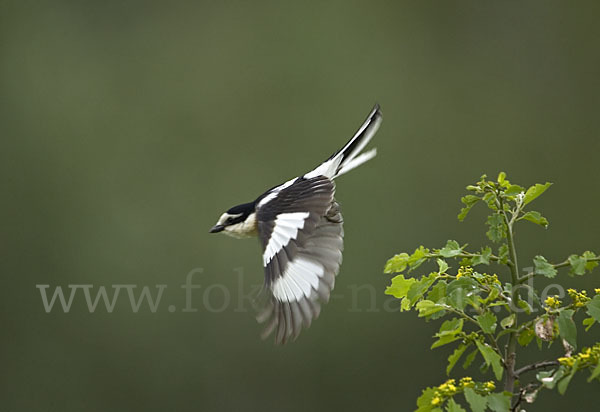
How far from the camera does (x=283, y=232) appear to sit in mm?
2377

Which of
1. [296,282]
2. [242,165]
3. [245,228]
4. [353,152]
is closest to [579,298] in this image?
[296,282]

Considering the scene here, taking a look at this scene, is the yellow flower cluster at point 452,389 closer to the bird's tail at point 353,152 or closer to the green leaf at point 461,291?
the green leaf at point 461,291

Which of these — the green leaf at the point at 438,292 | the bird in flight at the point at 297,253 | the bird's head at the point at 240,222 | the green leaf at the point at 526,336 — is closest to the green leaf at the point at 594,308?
the green leaf at the point at 526,336

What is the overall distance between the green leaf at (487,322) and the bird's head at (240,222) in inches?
63.6

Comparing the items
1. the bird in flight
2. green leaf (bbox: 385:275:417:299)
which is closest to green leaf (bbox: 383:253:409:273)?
green leaf (bbox: 385:275:417:299)

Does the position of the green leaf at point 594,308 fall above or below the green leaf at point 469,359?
above

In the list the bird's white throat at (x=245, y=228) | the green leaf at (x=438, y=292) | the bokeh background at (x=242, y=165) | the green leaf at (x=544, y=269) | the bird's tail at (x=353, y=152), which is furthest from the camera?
the bokeh background at (x=242, y=165)

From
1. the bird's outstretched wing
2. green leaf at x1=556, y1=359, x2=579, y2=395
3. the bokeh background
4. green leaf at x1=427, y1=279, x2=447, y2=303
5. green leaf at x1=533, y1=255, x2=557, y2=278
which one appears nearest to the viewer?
green leaf at x1=556, y1=359, x2=579, y2=395

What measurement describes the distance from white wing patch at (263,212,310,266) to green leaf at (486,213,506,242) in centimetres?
95

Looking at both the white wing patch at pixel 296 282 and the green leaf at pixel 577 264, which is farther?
the white wing patch at pixel 296 282

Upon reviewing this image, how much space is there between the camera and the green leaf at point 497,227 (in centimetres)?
140

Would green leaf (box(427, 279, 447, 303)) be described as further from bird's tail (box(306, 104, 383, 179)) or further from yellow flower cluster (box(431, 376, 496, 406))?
bird's tail (box(306, 104, 383, 179))

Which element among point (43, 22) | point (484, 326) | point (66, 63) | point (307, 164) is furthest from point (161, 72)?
point (484, 326)

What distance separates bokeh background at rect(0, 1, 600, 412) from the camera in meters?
7.37
